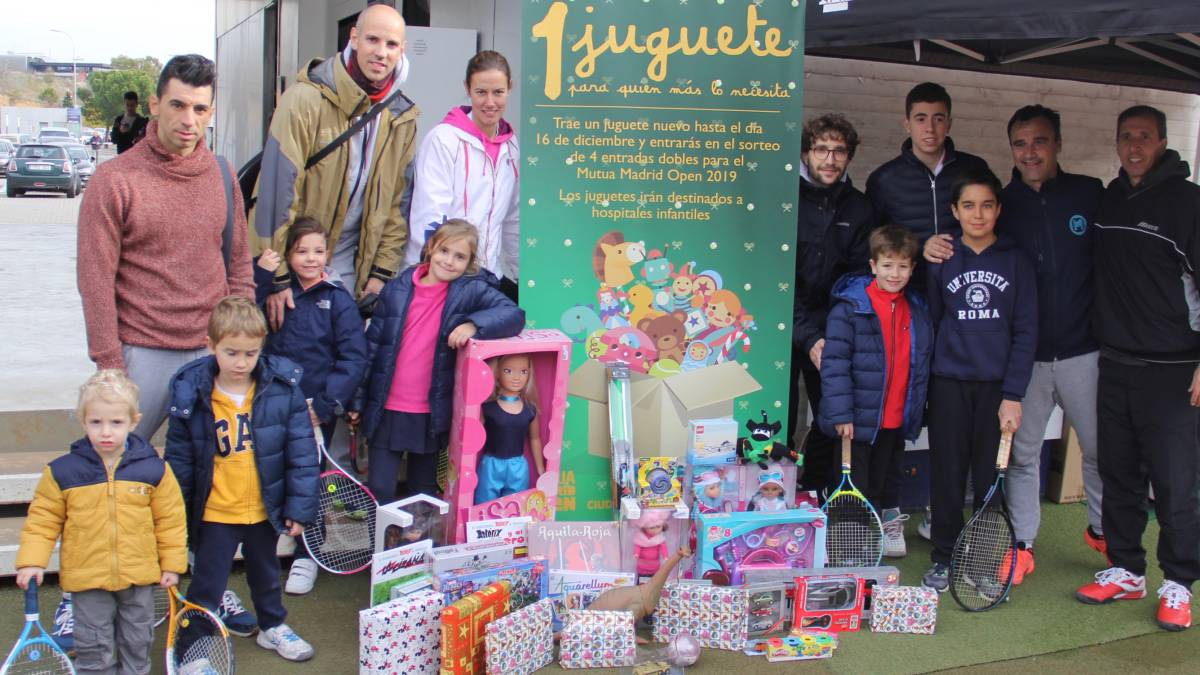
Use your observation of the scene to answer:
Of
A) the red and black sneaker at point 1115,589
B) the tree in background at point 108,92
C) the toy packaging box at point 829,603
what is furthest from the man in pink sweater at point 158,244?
the tree in background at point 108,92

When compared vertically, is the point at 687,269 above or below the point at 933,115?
below

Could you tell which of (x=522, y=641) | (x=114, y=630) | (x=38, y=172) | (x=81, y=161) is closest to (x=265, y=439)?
(x=114, y=630)

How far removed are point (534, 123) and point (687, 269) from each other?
954 mm

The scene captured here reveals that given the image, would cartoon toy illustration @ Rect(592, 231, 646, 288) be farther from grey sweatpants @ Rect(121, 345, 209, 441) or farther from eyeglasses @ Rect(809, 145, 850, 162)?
grey sweatpants @ Rect(121, 345, 209, 441)

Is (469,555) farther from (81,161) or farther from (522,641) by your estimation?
(81,161)

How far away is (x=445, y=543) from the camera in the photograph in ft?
13.8

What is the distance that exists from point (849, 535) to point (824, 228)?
143 centimetres

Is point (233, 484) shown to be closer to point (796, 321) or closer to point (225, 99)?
point (796, 321)

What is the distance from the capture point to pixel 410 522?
3980mm

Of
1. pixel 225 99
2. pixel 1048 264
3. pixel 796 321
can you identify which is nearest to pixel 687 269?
pixel 796 321

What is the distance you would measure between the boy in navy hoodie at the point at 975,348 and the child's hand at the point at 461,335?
80.3 inches

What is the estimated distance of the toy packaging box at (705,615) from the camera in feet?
13.1

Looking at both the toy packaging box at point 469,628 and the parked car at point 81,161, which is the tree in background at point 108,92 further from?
the toy packaging box at point 469,628

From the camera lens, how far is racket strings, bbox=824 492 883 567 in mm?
4555
